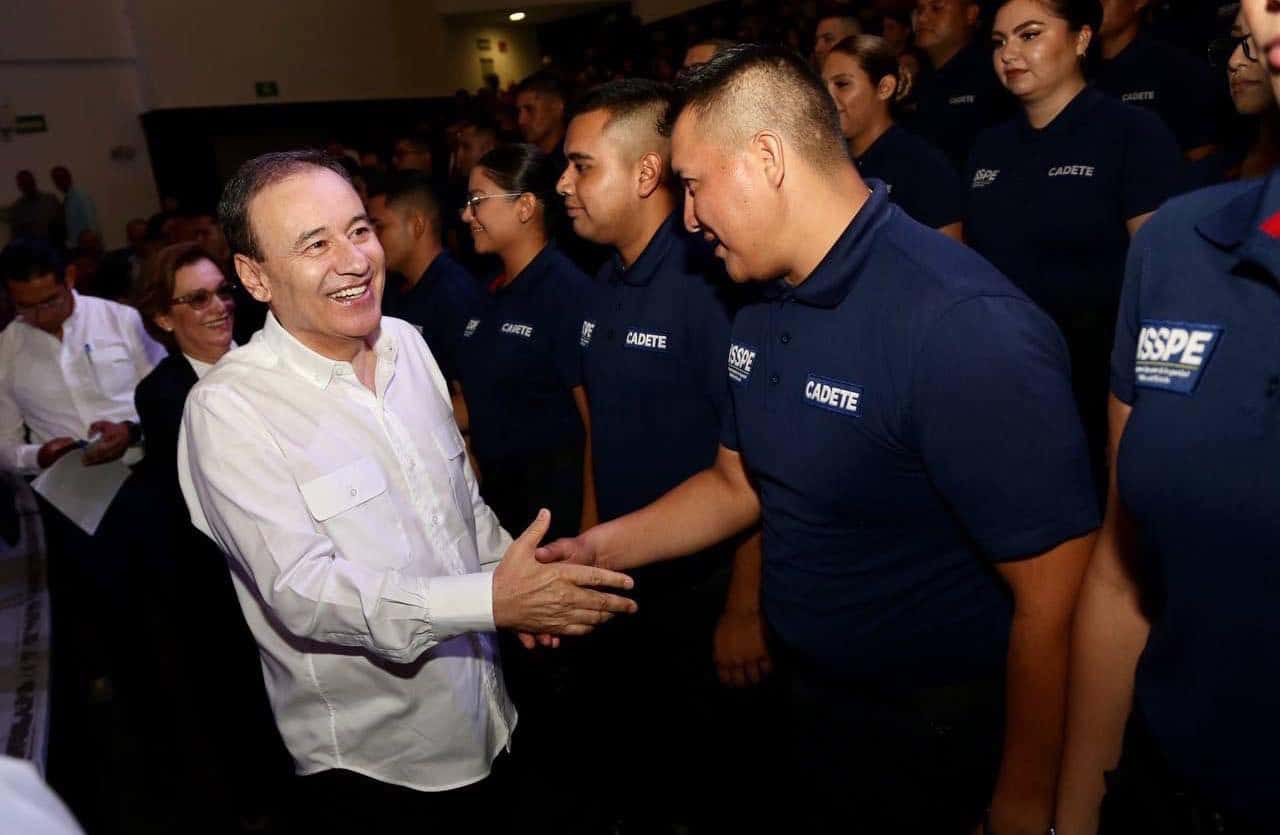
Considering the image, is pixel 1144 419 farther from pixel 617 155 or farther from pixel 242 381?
pixel 617 155

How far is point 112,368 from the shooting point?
4020 millimetres

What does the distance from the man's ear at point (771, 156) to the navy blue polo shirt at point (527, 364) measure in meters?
1.58

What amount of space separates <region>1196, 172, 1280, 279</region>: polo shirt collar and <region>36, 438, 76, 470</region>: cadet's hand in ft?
13.2

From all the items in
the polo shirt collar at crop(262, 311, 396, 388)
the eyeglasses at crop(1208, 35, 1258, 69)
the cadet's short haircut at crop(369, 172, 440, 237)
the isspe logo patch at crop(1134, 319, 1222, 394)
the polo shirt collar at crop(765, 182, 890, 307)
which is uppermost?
the eyeglasses at crop(1208, 35, 1258, 69)

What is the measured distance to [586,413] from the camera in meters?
3.01

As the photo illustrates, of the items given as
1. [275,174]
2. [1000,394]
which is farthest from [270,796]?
[1000,394]

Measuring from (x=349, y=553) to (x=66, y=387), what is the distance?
2.94 m

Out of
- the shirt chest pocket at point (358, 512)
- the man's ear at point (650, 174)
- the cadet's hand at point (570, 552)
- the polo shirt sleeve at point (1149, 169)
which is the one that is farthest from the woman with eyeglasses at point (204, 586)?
the polo shirt sleeve at point (1149, 169)

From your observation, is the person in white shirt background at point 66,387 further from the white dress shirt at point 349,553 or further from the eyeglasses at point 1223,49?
the eyeglasses at point 1223,49

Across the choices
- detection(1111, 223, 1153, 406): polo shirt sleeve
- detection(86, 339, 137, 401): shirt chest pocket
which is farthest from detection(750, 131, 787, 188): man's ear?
detection(86, 339, 137, 401): shirt chest pocket

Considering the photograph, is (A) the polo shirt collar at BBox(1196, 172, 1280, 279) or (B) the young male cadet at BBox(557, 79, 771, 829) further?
(B) the young male cadet at BBox(557, 79, 771, 829)

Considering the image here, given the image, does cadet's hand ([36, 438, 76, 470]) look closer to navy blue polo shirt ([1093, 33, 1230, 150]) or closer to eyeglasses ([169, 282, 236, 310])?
eyeglasses ([169, 282, 236, 310])

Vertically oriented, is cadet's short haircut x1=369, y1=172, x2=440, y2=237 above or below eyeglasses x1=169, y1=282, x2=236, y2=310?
above

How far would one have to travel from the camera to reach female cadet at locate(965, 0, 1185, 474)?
2793 mm
